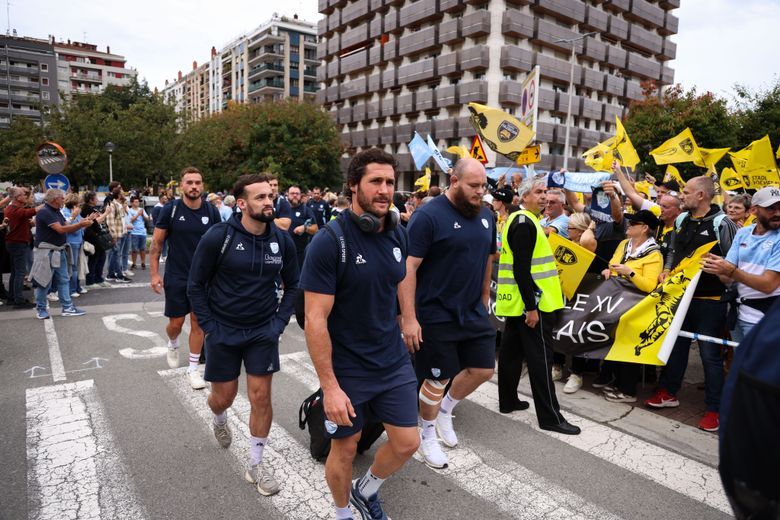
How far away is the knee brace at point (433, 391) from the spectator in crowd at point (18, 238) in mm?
8114

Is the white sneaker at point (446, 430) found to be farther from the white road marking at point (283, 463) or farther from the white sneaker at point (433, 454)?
the white road marking at point (283, 463)

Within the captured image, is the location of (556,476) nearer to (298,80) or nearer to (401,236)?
(401,236)

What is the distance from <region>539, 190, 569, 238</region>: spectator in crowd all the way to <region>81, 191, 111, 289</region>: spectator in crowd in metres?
8.30

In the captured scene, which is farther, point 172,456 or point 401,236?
point 172,456

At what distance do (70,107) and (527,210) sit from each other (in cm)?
4063

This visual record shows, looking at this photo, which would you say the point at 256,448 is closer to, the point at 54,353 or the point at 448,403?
the point at 448,403

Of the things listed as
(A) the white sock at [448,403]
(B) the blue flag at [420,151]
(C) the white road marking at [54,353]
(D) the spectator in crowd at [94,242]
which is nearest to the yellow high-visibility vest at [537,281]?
(A) the white sock at [448,403]

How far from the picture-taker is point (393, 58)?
4994 cm

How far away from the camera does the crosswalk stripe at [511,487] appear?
3248mm

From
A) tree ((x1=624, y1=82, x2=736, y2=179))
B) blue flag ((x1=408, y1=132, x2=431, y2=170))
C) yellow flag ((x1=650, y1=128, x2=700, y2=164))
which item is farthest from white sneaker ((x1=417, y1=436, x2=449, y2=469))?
tree ((x1=624, y1=82, x2=736, y2=179))

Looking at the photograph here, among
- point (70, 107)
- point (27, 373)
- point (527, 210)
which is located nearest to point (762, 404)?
point (527, 210)

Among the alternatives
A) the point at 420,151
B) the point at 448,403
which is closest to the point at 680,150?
the point at 420,151

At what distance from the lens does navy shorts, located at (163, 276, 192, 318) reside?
5426 mm

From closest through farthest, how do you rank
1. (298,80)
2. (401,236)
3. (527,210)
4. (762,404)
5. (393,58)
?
(762,404)
(401,236)
(527,210)
(393,58)
(298,80)
